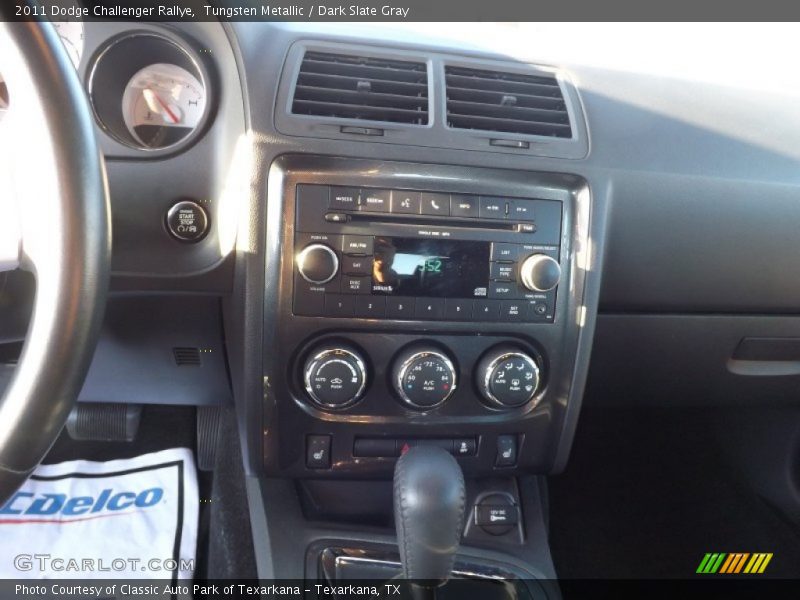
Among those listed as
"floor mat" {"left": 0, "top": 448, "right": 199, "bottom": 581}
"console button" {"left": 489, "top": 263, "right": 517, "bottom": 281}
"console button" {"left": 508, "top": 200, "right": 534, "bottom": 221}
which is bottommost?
"floor mat" {"left": 0, "top": 448, "right": 199, "bottom": 581}

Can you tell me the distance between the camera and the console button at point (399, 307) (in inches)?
35.5

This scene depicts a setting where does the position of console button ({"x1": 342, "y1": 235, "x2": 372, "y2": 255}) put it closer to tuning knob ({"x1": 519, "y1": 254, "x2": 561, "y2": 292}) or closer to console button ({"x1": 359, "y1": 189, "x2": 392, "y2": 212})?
console button ({"x1": 359, "y1": 189, "x2": 392, "y2": 212})

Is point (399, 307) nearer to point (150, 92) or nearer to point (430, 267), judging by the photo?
point (430, 267)

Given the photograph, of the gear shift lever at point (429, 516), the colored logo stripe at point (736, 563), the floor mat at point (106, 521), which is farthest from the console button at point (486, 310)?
the colored logo stripe at point (736, 563)

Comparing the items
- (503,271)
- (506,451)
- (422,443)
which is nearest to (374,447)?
(422,443)

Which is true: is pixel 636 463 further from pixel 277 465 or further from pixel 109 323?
pixel 109 323

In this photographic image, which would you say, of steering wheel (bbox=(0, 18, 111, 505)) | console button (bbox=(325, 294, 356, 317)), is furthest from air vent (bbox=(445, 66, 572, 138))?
steering wheel (bbox=(0, 18, 111, 505))

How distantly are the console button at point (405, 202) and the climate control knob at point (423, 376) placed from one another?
180 millimetres

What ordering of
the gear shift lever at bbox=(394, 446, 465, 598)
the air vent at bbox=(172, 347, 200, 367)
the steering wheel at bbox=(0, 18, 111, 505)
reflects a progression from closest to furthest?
1. the steering wheel at bbox=(0, 18, 111, 505)
2. the gear shift lever at bbox=(394, 446, 465, 598)
3. the air vent at bbox=(172, 347, 200, 367)

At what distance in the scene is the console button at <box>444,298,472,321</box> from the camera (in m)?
0.92

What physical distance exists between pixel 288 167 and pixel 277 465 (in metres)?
0.41

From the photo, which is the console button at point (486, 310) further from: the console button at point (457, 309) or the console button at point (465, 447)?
the console button at point (465, 447)

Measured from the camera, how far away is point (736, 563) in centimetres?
145

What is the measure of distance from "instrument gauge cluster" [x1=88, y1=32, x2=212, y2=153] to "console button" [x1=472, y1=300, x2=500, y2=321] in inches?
17.1
